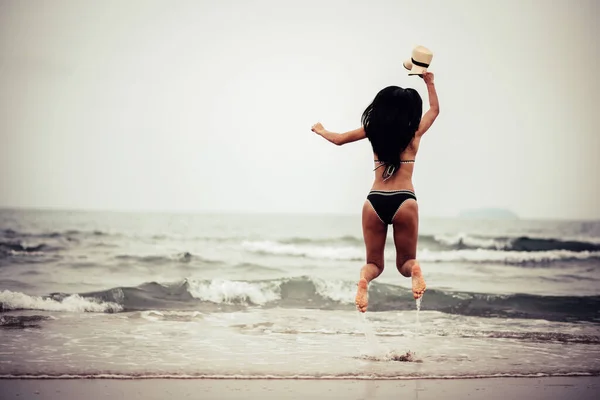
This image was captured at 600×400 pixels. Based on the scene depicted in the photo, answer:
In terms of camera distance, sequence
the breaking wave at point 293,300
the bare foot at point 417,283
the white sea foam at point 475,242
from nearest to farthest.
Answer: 1. the bare foot at point 417,283
2. the breaking wave at point 293,300
3. the white sea foam at point 475,242

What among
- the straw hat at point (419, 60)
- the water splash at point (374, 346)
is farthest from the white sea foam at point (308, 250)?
the straw hat at point (419, 60)

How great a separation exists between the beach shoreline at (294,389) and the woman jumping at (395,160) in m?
1.47

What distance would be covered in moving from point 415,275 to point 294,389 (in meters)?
1.76

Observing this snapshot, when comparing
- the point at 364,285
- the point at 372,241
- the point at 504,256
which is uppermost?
the point at 372,241

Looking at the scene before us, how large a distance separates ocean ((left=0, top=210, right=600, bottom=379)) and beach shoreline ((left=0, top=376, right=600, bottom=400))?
195mm

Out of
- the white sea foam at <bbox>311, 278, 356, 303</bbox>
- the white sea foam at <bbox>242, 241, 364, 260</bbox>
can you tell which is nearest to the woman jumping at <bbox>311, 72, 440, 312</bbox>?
the white sea foam at <bbox>311, 278, 356, 303</bbox>

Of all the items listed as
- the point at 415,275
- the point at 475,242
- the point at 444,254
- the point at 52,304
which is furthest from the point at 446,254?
the point at 415,275

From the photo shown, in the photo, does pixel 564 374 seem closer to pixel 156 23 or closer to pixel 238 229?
pixel 156 23

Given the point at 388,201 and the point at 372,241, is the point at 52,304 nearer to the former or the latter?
the point at 372,241

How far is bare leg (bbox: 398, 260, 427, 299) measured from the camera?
2977 mm

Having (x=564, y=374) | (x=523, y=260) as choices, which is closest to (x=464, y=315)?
(x=564, y=374)

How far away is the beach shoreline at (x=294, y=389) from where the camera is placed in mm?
4270

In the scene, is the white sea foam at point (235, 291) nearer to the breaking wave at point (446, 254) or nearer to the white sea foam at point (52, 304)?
the white sea foam at point (52, 304)

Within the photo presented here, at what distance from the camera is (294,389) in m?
4.45
